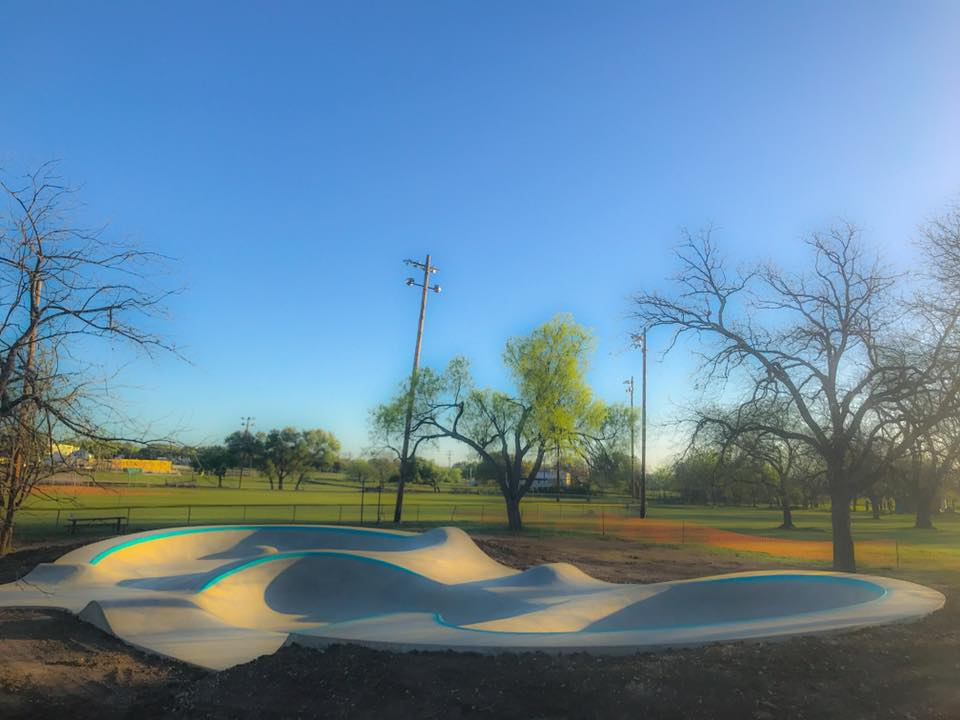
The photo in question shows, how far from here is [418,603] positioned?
1356 centimetres

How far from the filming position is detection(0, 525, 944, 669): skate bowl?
850 centimetres

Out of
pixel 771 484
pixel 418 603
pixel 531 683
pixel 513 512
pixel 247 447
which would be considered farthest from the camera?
pixel 247 447

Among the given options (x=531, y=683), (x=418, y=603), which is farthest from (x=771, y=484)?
(x=531, y=683)

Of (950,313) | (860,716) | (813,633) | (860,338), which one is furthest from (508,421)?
(860,716)

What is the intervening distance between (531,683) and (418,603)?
7.93m

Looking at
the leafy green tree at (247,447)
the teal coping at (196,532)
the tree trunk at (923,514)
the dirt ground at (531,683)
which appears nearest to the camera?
the dirt ground at (531,683)

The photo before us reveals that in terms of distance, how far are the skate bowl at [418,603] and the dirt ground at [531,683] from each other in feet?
2.34

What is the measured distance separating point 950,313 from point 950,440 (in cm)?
446

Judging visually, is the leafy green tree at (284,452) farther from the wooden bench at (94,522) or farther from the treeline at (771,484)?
the wooden bench at (94,522)

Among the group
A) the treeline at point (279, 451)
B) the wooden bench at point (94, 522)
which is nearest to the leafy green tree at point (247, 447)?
the treeline at point (279, 451)

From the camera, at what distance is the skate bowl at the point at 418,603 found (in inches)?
335

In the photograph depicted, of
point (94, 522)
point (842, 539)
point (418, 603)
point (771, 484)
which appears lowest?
point (94, 522)

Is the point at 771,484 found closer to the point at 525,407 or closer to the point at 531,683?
the point at 525,407

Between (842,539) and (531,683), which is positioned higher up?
(842,539)
